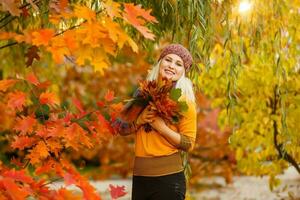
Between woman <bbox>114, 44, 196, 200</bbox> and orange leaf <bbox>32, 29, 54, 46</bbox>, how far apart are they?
77cm

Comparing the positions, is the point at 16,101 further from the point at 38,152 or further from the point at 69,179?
the point at 69,179

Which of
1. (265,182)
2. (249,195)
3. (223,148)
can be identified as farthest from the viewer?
(265,182)

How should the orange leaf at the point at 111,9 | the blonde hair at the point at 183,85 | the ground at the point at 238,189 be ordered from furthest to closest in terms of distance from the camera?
the ground at the point at 238,189 → the blonde hair at the point at 183,85 → the orange leaf at the point at 111,9

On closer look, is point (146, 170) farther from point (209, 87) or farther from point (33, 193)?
point (209, 87)

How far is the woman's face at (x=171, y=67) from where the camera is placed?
11.2 feet

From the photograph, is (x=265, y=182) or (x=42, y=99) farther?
(x=265, y=182)

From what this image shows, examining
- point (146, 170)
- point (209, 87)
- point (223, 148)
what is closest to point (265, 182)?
point (223, 148)

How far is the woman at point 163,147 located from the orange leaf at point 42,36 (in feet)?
2.51

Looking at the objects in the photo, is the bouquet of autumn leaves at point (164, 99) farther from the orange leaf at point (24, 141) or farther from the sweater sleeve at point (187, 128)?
the orange leaf at point (24, 141)

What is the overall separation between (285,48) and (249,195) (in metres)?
5.39

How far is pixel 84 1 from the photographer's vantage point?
4.54 m

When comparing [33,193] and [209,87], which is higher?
[209,87]

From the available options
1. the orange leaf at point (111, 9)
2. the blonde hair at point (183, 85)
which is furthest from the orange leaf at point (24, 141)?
the orange leaf at point (111, 9)

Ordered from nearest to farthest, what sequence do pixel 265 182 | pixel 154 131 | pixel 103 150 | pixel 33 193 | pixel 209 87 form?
pixel 33 193
pixel 154 131
pixel 209 87
pixel 103 150
pixel 265 182
